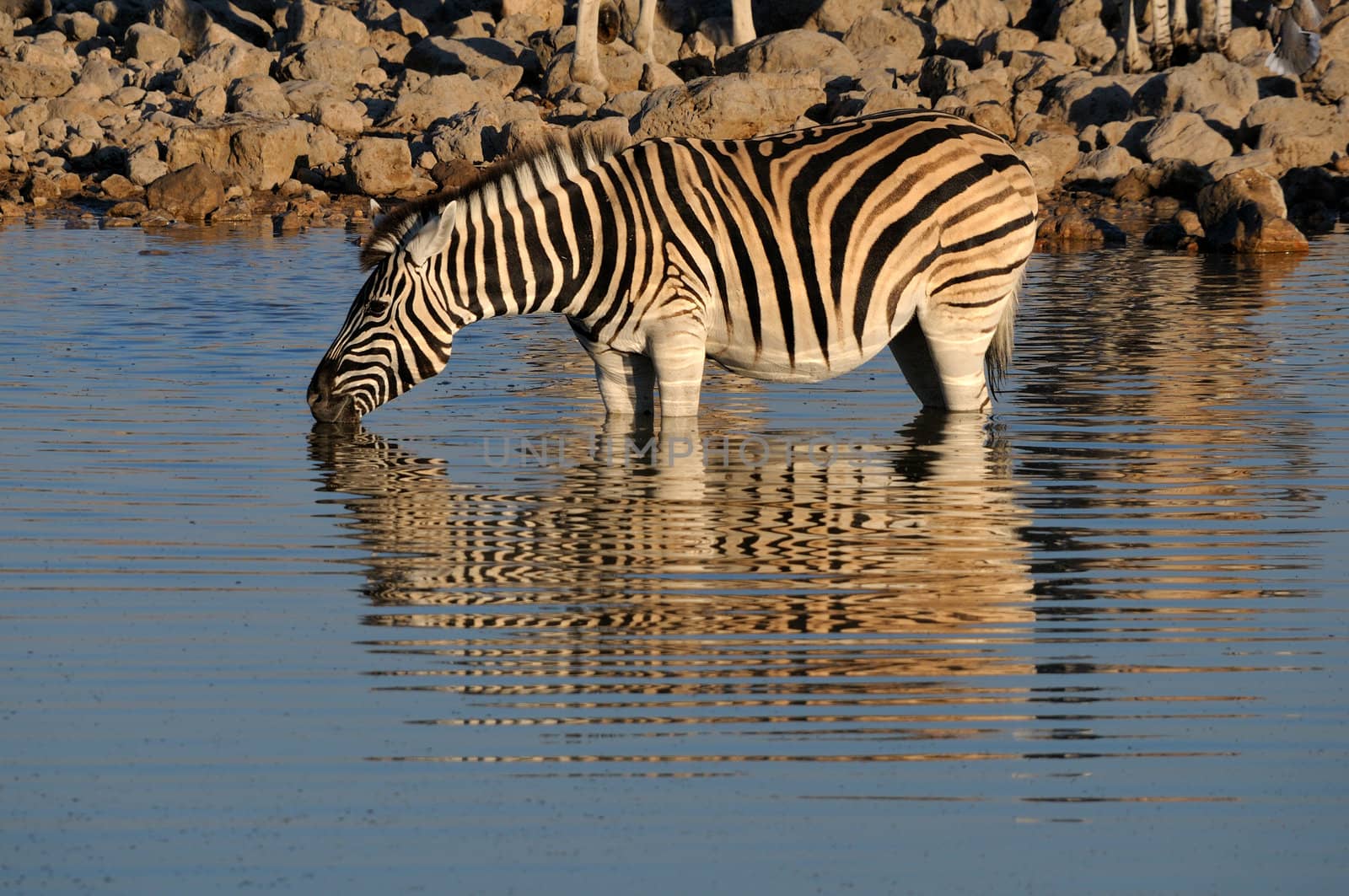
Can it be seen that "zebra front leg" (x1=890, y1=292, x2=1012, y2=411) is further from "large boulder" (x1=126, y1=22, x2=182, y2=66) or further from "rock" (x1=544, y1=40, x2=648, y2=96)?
"large boulder" (x1=126, y1=22, x2=182, y2=66)

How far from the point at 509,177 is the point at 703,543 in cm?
308

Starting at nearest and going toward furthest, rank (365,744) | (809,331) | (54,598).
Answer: (365,744) → (54,598) → (809,331)

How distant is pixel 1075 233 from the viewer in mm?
21766

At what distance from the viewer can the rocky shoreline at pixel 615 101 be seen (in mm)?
24562

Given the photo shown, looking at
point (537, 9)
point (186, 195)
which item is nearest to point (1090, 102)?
point (537, 9)

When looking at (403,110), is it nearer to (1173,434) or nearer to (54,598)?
(1173,434)

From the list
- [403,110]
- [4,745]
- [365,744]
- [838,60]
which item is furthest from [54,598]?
[838,60]

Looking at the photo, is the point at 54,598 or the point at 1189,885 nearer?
the point at 1189,885

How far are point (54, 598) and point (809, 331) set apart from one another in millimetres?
4407

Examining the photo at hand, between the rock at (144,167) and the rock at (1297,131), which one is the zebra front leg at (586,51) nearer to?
the rock at (144,167)

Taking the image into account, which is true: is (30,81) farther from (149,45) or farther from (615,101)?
(615,101)

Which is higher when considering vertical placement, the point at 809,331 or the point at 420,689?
the point at 809,331

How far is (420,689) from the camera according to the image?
19.2 ft

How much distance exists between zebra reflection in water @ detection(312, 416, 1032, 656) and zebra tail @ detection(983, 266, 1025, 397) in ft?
2.52
